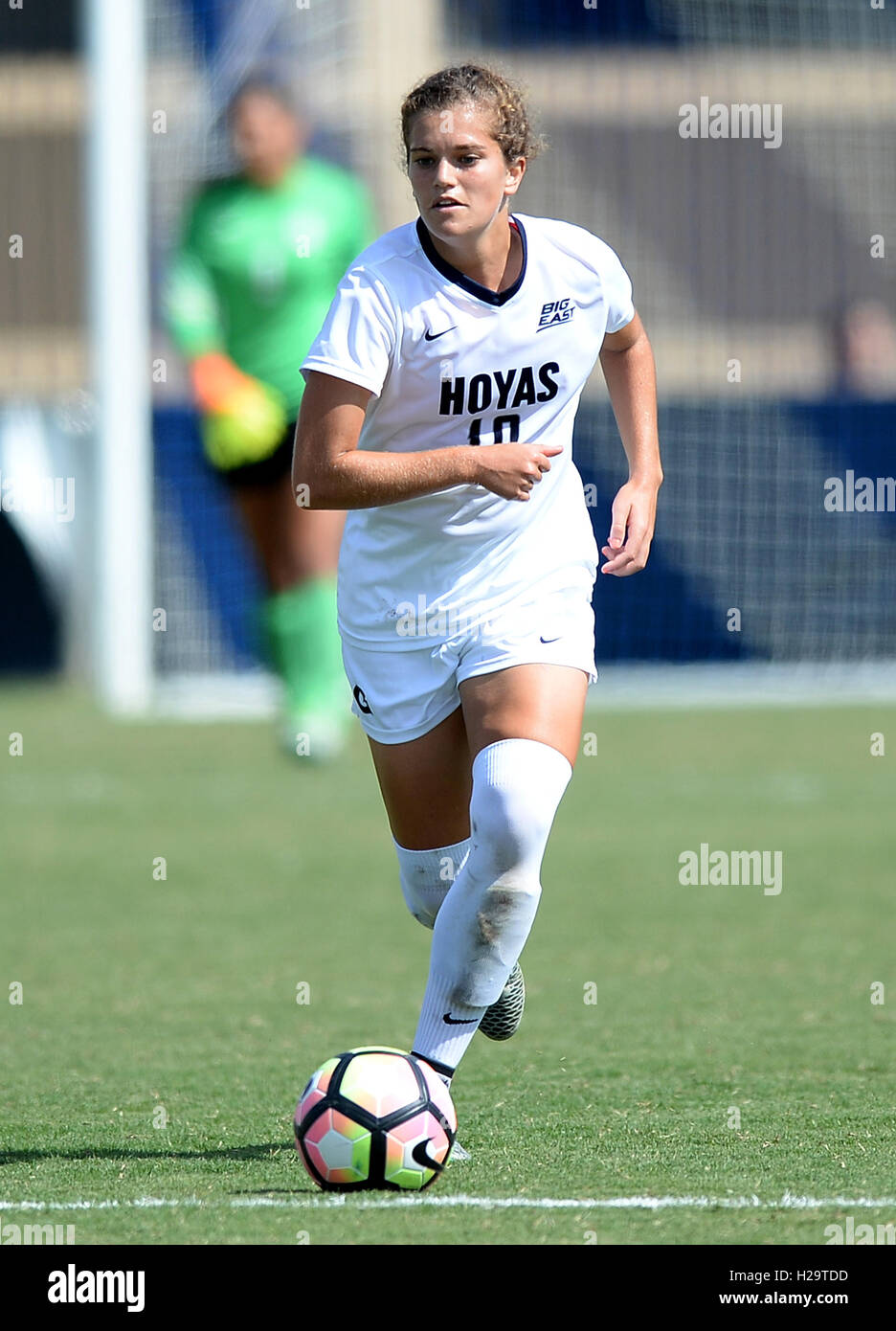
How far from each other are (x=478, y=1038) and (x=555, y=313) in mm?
2272

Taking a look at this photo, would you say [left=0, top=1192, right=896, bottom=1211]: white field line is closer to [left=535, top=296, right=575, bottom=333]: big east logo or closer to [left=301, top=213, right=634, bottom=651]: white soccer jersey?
[left=301, top=213, right=634, bottom=651]: white soccer jersey

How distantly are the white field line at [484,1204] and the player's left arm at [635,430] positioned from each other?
1.30 m

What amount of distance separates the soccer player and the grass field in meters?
0.56

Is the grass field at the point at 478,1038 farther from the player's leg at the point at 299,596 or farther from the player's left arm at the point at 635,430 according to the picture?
the player's left arm at the point at 635,430

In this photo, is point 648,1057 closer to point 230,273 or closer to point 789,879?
point 789,879

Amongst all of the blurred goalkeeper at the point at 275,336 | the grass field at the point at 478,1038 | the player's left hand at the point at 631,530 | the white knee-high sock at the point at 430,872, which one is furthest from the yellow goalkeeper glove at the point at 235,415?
the player's left hand at the point at 631,530

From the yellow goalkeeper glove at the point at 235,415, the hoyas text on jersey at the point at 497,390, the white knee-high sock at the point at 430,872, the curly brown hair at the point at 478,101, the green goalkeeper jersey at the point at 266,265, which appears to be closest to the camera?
the curly brown hair at the point at 478,101

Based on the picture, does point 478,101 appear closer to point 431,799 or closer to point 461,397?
point 461,397

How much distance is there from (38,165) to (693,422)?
33.0ft

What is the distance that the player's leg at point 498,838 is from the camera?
12.9 ft

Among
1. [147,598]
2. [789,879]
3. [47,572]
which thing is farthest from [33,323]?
[789,879]

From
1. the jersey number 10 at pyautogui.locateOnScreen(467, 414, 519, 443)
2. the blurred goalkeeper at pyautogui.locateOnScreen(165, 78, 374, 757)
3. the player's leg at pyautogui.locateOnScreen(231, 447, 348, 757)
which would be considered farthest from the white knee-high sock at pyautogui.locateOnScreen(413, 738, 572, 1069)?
the player's leg at pyautogui.locateOnScreen(231, 447, 348, 757)

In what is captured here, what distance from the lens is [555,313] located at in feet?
13.8

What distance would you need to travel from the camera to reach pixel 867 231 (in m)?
21.1
